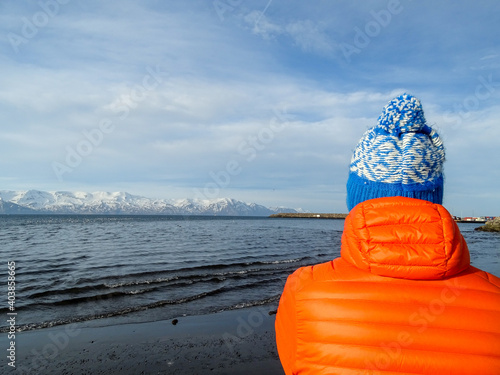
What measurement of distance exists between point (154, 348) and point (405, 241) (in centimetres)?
616

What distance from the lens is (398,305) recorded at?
1.70 metres

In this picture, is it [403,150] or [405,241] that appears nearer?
[405,241]

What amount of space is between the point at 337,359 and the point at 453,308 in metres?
0.68

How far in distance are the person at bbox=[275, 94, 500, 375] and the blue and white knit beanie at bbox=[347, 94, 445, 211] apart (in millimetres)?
168

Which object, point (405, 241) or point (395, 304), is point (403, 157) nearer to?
point (405, 241)

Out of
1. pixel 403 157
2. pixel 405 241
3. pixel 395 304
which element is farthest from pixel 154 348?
pixel 403 157

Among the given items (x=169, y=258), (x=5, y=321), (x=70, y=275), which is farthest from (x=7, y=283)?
(x=169, y=258)

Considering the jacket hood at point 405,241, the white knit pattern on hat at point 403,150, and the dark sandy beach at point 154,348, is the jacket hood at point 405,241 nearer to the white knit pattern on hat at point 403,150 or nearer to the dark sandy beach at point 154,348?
the white knit pattern on hat at point 403,150

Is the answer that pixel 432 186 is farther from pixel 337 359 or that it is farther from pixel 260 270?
pixel 260 270

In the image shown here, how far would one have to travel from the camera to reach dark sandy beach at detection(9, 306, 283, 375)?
18.6 ft

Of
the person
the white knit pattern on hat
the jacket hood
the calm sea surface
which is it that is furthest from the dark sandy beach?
the white knit pattern on hat

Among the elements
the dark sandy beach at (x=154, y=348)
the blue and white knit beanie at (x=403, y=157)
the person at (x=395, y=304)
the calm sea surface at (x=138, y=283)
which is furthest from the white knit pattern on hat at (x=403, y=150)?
the calm sea surface at (x=138, y=283)

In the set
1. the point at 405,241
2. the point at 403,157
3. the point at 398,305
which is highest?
the point at 403,157

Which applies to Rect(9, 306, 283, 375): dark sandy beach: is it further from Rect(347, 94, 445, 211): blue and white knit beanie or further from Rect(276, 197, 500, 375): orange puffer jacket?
Rect(347, 94, 445, 211): blue and white knit beanie
